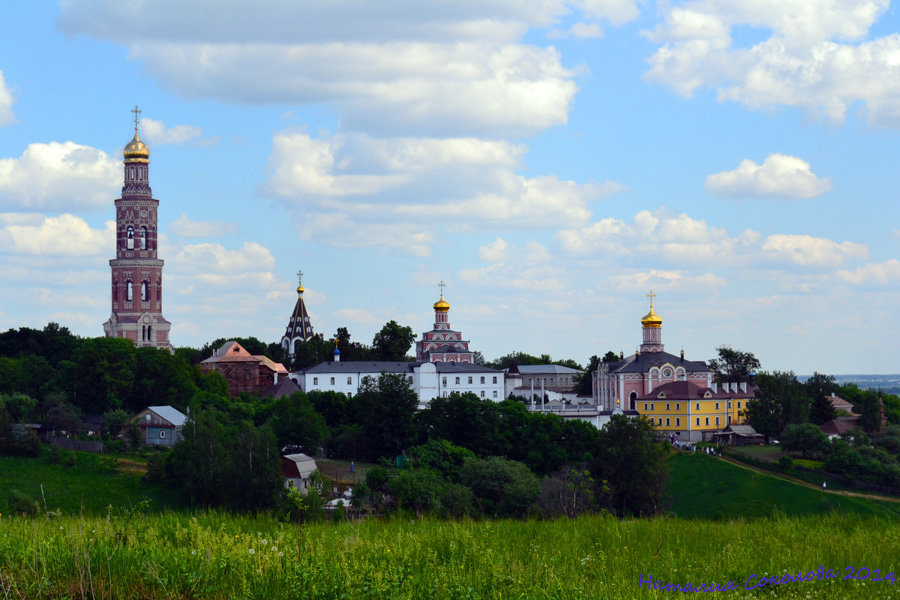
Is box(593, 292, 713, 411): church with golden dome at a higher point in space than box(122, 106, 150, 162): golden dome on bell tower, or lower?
lower

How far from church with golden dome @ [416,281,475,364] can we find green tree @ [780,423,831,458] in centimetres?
2932

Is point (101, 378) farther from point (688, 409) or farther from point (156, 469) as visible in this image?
point (688, 409)

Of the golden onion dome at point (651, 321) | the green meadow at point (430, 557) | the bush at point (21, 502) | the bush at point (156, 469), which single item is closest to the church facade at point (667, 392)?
the golden onion dome at point (651, 321)

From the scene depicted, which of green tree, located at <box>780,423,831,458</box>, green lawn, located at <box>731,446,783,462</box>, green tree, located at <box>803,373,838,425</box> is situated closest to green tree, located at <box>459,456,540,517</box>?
green lawn, located at <box>731,446,783,462</box>

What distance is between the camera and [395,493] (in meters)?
39.3

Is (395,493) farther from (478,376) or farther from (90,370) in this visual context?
(478,376)

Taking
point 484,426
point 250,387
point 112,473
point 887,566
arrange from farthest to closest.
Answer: point 250,387, point 484,426, point 112,473, point 887,566

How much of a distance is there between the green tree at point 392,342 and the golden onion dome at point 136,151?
2738 centimetres

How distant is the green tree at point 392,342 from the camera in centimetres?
8525

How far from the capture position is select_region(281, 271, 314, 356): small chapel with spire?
105688mm

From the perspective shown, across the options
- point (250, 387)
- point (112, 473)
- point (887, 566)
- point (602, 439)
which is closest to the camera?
point (887, 566)

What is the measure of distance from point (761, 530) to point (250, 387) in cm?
7487

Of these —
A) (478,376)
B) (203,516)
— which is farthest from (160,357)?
(203,516)

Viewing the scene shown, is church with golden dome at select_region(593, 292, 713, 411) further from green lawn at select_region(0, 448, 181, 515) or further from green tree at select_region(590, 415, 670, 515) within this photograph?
green lawn at select_region(0, 448, 181, 515)
